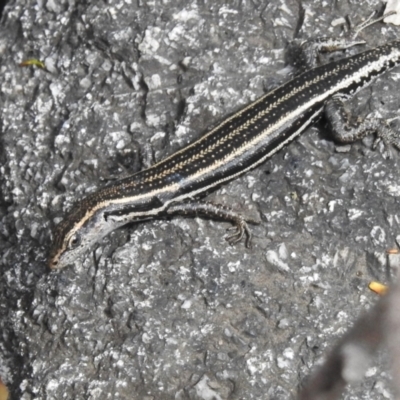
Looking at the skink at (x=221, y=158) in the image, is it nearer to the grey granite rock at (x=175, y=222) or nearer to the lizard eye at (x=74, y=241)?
the lizard eye at (x=74, y=241)

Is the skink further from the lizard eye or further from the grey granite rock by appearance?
the grey granite rock

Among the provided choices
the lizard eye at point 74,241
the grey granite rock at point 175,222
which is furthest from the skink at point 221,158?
the grey granite rock at point 175,222

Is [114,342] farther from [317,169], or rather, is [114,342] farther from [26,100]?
[26,100]

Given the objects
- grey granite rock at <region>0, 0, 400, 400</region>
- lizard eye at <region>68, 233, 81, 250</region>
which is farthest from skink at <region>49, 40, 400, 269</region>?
grey granite rock at <region>0, 0, 400, 400</region>

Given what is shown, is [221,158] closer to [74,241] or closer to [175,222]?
[175,222]

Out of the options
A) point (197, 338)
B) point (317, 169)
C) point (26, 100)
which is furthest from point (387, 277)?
point (26, 100)
